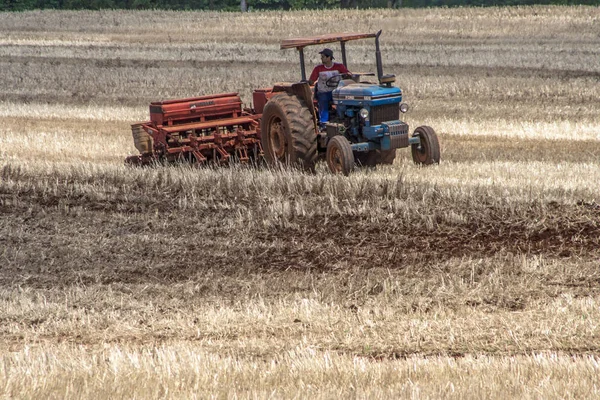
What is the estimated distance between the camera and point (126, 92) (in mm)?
24359

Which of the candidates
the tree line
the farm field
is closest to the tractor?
the farm field

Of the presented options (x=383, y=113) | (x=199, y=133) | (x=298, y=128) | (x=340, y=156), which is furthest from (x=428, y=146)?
(x=199, y=133)

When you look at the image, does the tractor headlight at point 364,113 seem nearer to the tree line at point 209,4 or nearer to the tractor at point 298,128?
the tractor at point 298,128

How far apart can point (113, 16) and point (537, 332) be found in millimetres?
48396

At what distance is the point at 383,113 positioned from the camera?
1214 cm

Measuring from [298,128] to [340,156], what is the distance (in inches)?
27.6

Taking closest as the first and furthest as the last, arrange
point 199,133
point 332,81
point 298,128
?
point 298,128, point 332,81, point 199,133

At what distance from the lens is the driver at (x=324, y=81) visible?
40.8ft

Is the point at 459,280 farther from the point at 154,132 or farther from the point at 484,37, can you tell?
the point at 484,37

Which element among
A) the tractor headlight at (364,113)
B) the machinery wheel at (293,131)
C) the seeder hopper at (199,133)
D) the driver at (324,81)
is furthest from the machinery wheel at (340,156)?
the seeder hopper at (199,133)

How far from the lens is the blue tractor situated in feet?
39.3

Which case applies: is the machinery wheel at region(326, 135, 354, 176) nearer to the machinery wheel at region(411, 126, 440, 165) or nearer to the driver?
the driver

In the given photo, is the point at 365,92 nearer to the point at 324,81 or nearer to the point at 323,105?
the point at 324,81

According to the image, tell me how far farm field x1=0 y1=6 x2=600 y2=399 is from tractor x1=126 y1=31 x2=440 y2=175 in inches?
15.7
